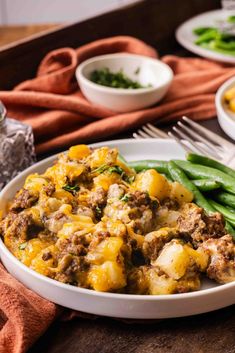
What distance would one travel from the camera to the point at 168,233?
191 cm

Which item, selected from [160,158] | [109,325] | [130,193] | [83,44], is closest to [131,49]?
[83,44]

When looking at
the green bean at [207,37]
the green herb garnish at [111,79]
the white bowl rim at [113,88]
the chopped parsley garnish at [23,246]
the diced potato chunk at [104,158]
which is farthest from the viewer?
the green bean at [207,37]

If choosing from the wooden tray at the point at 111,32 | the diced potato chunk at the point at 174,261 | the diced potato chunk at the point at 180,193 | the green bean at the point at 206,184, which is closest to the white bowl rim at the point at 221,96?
the green bean at the point at 206,184

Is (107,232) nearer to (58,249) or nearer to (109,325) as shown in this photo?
(58,249)

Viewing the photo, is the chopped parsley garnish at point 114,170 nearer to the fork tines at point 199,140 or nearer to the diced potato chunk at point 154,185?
the diced potato chunk at point 154,185

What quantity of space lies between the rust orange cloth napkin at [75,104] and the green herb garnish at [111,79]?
112mm

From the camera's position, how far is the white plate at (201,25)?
3.63 metres

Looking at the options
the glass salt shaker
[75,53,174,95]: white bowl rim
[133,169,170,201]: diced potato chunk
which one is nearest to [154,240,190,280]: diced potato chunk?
Answer: [133,169,170,201]: diced potato chunk

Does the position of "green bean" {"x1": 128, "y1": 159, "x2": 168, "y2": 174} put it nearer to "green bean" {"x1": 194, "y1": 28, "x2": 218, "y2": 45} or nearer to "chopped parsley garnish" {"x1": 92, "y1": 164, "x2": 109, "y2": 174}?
"chopped parsley garnish" {"x1": 92, "y1": 164, "x2": 109, "y2": 174}

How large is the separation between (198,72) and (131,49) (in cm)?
42

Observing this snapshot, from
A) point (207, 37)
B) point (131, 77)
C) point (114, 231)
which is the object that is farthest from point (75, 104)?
point (114, 231)

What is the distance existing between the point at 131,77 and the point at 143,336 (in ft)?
6.07

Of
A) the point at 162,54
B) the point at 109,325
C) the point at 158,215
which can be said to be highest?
the point at 158,215

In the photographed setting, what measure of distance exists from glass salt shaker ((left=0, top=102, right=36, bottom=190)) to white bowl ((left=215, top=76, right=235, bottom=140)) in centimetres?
84
